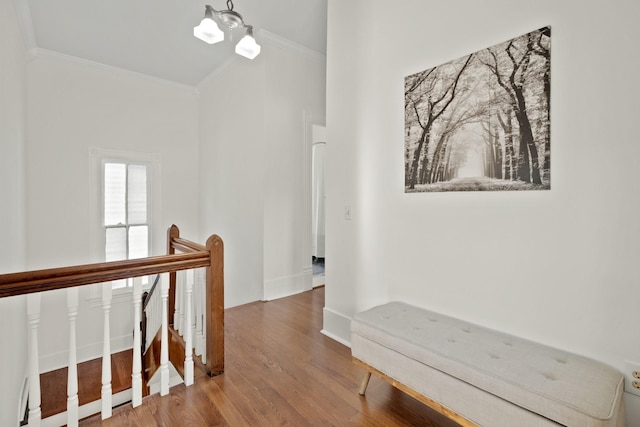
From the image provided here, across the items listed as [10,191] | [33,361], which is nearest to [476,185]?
[33,361]

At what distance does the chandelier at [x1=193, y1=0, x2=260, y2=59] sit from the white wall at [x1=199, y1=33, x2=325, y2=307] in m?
1.02

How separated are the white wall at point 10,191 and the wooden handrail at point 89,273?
0.94m

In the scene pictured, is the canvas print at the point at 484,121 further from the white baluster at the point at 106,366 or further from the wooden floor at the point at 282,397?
the white baluster at the point at 106,366

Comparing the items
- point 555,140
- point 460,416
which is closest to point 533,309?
point 460,416

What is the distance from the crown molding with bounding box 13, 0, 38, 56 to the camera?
2.77m

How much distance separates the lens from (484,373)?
4.19 feet

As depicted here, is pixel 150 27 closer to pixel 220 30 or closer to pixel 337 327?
pixel 220 30

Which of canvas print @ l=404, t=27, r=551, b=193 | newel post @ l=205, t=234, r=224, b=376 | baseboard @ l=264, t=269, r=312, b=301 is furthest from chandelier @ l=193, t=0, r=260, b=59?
baseboard @ l=264, t=269, r=312, b=301

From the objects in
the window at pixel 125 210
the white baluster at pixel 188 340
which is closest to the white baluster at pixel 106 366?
the white baluster at pixel 188 340

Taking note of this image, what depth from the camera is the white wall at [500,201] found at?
132 centimetres

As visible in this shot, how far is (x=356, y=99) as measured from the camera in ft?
7.99

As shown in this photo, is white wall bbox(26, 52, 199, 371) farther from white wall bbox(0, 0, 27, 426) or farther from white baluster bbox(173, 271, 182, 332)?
white baluster bbox(173, 271, 182, 332)

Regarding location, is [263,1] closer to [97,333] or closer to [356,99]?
[356,99]

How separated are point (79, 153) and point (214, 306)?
10.9 ft
